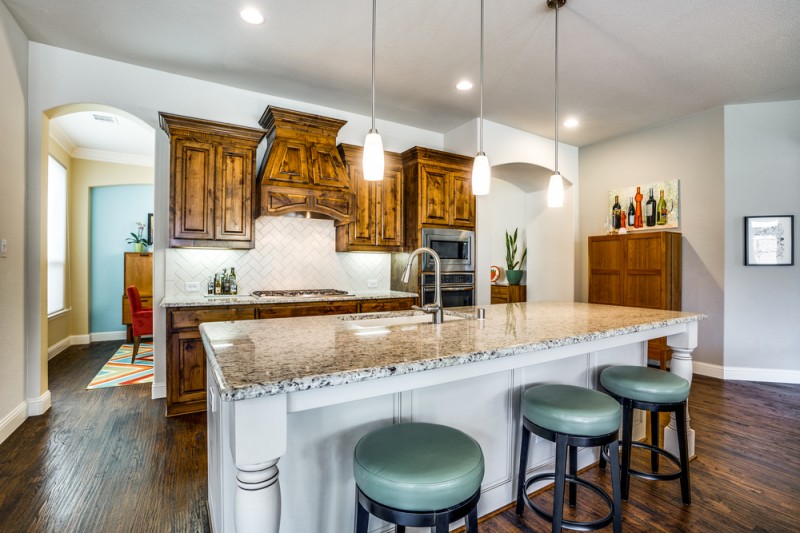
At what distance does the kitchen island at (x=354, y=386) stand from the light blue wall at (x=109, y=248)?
5.64 meters

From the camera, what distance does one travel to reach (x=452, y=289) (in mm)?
4359

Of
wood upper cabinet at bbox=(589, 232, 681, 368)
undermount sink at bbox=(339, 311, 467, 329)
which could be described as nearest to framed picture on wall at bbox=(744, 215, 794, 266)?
wood upper cabinet at bbox=(589, 232, 681, 368)

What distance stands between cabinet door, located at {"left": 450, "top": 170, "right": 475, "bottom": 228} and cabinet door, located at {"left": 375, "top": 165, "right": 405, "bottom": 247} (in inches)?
23.2

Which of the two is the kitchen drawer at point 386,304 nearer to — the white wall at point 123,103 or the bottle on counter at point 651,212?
the white wall at point 123,103

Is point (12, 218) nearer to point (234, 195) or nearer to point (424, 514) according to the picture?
point (234, 195)

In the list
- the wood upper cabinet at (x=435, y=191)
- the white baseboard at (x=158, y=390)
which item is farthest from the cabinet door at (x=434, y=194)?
the white baseboard at (x=158, y=390)

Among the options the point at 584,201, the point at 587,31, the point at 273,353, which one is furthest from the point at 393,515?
the point at 584,201

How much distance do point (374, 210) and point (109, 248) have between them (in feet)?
15.5

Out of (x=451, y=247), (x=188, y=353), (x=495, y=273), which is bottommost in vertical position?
(x=188, y=353)

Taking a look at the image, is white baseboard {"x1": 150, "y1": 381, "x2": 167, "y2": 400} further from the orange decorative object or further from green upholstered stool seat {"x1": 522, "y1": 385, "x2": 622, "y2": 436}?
the orange decorative object

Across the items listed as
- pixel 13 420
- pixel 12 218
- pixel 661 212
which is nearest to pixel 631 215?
pixel 661 212

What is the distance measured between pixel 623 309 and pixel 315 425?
220 centimetres

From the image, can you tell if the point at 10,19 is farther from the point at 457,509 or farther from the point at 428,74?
the point at 457,509

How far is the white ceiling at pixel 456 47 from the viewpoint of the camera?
2664 mm
